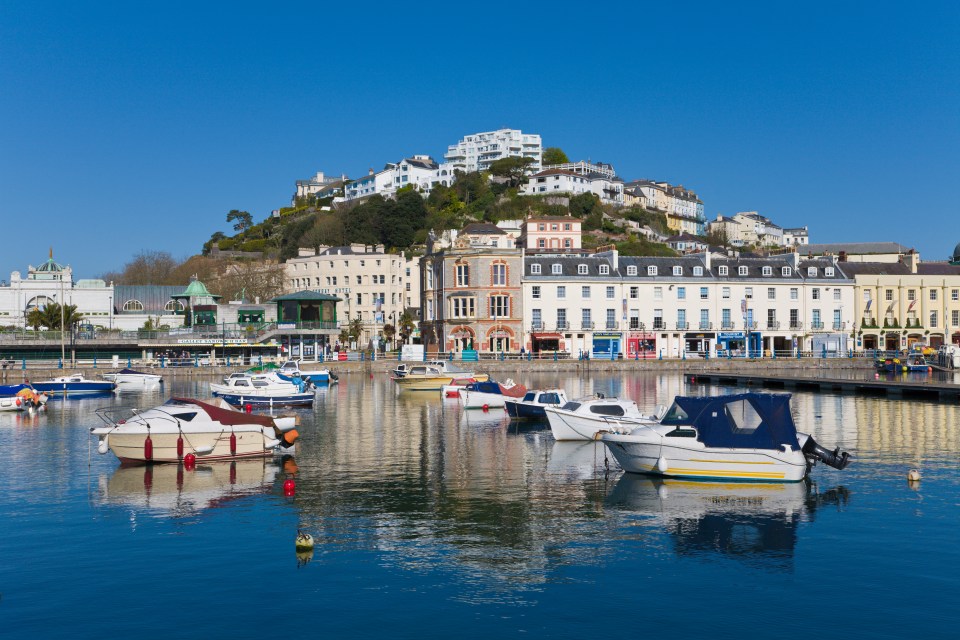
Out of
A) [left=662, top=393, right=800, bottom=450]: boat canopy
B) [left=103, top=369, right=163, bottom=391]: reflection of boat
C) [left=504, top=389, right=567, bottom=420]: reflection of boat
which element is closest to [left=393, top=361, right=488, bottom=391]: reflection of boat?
[left=504, top=389, right=567, bottom=420]: reflection of boat

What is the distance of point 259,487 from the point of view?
29.4 metres

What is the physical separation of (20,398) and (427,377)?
90.9 feet

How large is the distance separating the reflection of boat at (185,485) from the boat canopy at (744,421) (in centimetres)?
1432

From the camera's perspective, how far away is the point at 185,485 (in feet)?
97.6

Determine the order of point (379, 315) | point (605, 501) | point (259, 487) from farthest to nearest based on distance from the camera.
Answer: point (379, 315) < point (259, 487) < point (605, 501)

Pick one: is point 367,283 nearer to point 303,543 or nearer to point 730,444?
point 730,444

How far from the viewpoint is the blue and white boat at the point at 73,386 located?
68.3 meters

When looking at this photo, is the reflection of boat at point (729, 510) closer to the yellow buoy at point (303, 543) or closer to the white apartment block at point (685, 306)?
the yellow buoy at point (303, 543)

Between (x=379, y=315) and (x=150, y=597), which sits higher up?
(x=379, y=315)

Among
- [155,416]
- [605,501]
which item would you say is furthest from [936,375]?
[155,416]

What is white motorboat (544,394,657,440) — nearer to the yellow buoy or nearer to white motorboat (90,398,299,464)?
white motorboat (90,398,299,464)

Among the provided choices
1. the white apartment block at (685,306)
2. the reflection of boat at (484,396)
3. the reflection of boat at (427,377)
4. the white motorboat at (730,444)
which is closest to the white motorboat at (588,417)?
the white motorboat at (730,444)

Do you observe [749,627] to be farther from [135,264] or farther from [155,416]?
[135,264]

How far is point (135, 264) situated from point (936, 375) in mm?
136689
